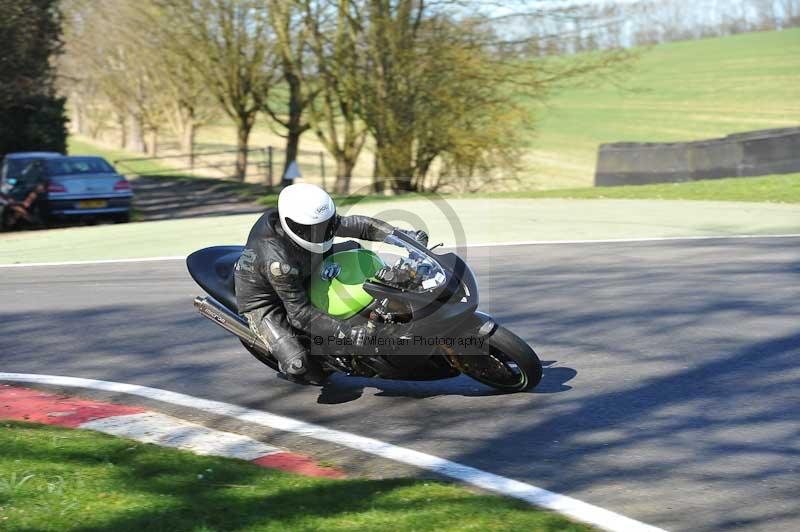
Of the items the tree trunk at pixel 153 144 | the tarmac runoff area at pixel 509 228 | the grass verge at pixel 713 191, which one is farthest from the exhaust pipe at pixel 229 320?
the tree trunk at pixel 153 144

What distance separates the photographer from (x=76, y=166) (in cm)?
2322

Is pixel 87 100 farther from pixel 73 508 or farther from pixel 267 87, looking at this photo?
pixel 73 508

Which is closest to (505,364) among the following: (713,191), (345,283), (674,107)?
(345,283)

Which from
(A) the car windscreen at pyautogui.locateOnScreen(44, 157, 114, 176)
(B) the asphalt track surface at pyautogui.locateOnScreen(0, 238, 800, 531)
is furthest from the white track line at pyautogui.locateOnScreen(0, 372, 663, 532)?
(A) the car windscreen at pyautogui.locateOnScreen(44, 157, 114, 176)

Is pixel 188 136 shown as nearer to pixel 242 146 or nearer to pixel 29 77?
pixel 242 146

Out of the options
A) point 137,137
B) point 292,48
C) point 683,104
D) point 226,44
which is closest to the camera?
point 292,48

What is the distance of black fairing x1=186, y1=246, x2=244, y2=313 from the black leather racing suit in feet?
1.03

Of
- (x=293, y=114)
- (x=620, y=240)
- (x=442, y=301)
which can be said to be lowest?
(x=620, y=240)

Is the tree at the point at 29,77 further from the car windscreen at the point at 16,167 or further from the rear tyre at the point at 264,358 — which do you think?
the rear tyre at the point at 264,358

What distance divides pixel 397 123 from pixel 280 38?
5340mm

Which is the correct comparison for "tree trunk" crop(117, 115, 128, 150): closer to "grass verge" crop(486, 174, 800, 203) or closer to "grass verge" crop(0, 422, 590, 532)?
"grass verge" crop(486, 174, 800, 203)

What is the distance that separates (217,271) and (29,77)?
20.8m

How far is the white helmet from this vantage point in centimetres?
655

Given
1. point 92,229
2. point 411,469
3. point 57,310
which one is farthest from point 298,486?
point 92,229
